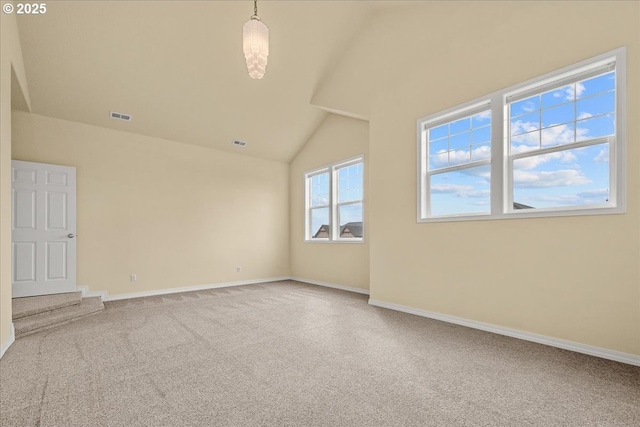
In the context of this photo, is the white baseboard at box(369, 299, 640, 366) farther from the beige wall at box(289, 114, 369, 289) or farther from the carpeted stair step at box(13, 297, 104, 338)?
the carpeted stair step at box(13, 297, 104, 338)

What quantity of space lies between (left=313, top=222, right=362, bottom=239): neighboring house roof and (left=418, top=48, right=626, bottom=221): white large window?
184 centimetres

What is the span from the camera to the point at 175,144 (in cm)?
580

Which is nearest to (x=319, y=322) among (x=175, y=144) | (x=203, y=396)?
(x=203, y=396)

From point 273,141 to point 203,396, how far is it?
5265 mm

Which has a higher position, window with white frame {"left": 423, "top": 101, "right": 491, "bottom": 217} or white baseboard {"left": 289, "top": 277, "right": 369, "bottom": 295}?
window with white frame {"left": 423, "top": 101, "right": 491, "bottom": 217}

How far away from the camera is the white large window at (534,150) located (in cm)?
267

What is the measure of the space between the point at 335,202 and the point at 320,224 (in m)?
0.72

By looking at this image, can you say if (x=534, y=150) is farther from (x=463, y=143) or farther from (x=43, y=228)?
(x=43, y=228)

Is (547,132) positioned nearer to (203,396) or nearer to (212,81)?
(203,396)

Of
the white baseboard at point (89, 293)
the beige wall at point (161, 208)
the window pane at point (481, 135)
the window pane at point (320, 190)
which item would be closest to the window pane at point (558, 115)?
the window pane at point (481, 135)

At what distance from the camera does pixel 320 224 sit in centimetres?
668

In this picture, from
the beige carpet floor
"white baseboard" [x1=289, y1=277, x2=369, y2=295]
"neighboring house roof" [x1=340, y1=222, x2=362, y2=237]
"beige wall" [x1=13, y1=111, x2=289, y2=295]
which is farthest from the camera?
"neighboring house roof" [x1=340, y1=222, x2=362, y2=237]

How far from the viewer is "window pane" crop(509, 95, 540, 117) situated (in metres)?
3.13

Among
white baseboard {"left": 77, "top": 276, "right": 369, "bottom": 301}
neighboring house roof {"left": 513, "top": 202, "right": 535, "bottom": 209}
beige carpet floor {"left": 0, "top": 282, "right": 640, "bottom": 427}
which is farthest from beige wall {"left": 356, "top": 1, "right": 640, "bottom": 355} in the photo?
white baseboard {"left": 77, "top": 276, "right": 369, "bottom": 301}
